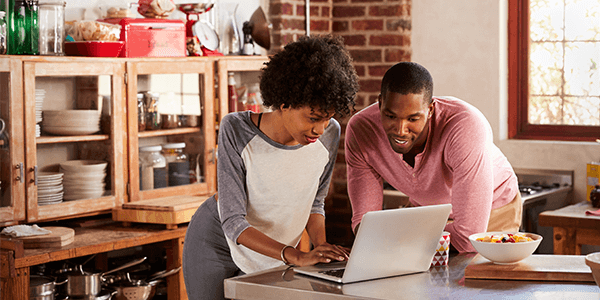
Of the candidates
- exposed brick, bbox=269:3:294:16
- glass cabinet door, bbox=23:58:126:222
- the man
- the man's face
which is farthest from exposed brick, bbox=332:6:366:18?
the man's face

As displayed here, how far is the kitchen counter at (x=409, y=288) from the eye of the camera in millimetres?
1549

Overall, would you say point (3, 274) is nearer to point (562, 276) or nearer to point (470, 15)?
point (562, 276)

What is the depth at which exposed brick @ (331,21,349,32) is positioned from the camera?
4434 mm

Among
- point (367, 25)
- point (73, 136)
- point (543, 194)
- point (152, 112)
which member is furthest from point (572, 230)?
point (73, 136)

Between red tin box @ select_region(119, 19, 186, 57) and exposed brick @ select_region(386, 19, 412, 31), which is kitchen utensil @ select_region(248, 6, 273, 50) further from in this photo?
exposed brick @ select_region(386, 19, 412, 31)

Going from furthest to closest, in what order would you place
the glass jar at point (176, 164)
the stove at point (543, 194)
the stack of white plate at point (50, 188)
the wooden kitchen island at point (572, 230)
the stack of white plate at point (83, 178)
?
the stove at point (543, 194) → the glass jar at point (176, 164) → the wooden kitchen island at point (572, 230) → the stack of white plate at point (83, 178) → the stack of white plate at point (50, 188)

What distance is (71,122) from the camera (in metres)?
3.09

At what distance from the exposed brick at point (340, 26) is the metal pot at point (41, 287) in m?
2.40

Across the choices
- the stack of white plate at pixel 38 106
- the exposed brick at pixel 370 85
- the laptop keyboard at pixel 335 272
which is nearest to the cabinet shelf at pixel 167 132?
the stack of white plate at pixel 38 106

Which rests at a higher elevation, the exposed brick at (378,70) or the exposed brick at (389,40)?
the exposed brick at (389,40)

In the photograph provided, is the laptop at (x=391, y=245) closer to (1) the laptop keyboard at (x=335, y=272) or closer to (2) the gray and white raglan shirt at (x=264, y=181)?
(1) the laptop keyboard at (x=335, y=272)

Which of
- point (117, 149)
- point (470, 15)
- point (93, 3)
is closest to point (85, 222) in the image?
point (117, 149)

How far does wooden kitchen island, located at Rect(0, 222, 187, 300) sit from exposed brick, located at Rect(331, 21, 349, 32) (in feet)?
5.93

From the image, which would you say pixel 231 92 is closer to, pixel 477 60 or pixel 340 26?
pixel 340 26
